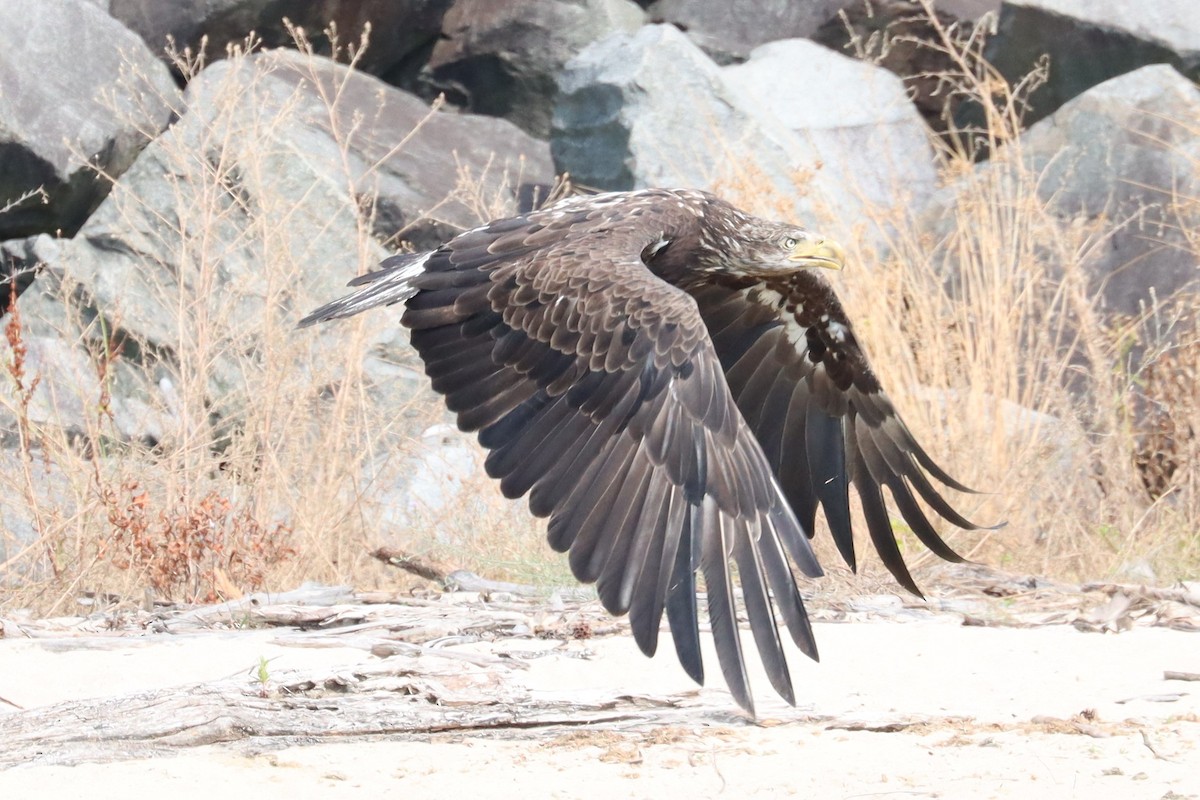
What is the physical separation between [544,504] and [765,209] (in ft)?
12.2

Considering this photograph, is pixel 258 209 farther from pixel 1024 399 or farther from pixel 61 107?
pixel 1024 399

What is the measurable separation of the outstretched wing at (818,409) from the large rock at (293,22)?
5501 millimetres

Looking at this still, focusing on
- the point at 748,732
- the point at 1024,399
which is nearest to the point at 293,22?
the point at 1024,399

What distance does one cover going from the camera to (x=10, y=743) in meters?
3.71

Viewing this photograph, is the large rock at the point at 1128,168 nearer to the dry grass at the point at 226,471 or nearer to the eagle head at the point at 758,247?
the dry grass at the point at 226,471

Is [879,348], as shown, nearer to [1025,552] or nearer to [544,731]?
[1025,552]

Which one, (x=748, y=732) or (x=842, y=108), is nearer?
(x=748, y=732)

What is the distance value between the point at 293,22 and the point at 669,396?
7702 millimetres

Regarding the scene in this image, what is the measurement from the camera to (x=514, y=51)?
1191 centimetres

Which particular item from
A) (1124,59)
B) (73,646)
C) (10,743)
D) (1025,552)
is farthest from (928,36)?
(10,743)

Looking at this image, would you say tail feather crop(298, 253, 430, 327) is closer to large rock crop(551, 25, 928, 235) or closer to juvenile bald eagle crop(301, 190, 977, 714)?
juvenile bald eagle crop(301, 190, 977, 714)

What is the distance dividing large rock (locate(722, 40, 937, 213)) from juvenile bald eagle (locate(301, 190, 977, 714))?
5.25 metres

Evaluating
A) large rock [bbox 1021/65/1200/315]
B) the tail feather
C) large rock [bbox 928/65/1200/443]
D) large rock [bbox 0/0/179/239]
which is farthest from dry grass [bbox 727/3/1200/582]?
large rock [bbox 0/0/179/239]

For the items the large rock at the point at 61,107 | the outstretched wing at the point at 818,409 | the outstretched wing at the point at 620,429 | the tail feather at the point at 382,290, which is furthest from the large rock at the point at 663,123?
the outstretched wing at the point at 620,429
